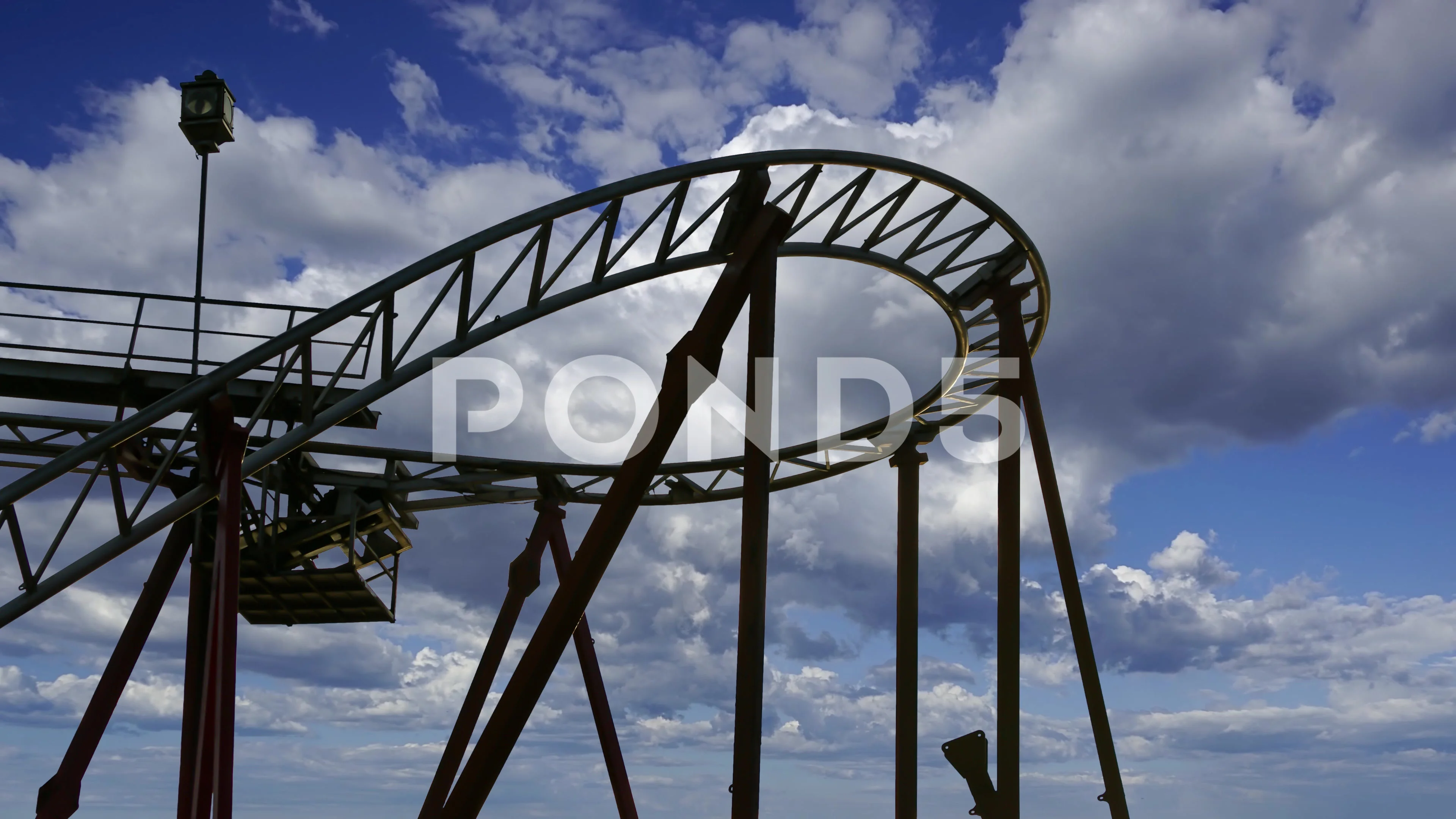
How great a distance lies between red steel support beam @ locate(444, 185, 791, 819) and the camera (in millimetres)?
12586

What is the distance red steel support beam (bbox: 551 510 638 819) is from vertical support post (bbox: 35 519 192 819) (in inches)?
272

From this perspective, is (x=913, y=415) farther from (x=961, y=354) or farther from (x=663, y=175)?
(x=663, y=175)

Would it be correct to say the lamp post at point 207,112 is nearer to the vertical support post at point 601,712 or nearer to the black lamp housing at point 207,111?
the black lamp housing at point 207,111

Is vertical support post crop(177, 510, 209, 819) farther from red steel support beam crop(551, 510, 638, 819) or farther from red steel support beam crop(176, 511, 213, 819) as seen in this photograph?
red steel support beam crop(551, 510, 638, 819)

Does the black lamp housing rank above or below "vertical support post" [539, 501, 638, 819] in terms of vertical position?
above

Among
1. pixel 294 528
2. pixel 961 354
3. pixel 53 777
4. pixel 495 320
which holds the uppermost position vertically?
pixel 961 354

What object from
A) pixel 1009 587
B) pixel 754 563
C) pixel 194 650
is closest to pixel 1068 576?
pixel 1009 587

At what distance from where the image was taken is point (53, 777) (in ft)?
57.3

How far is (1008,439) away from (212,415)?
1131 cm

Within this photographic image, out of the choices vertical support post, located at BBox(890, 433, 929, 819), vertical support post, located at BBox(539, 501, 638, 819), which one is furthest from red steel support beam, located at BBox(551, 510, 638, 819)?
vertical support post, located at BBox(890, 433, 929, 819)

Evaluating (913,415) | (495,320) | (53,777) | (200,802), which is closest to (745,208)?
(495,320)

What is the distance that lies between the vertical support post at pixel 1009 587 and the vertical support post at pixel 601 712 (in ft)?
28.7

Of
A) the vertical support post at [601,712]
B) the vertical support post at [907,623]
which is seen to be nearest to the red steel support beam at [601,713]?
the vertical support post at [601,712]

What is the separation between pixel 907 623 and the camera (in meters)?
21.2
